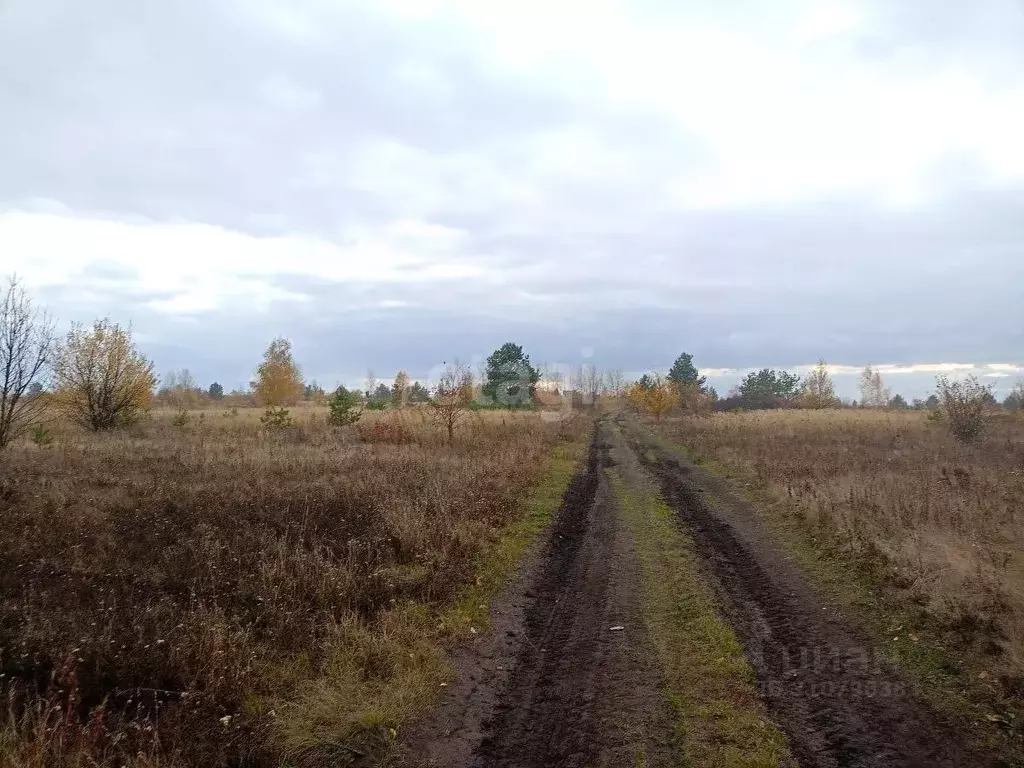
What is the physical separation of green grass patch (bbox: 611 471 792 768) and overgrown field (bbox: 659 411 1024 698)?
6.95ft

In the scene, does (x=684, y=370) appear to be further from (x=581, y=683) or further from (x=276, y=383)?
(x=581, y=683)

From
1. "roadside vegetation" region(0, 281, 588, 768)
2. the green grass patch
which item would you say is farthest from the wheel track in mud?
"roadside vegetation" region(0, 281, 588, 768)

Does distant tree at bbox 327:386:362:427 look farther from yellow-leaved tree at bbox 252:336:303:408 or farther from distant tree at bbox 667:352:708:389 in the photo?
distant tree at bbox 667:352:708:389

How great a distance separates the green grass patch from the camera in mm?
4152

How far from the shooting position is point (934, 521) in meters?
9.08

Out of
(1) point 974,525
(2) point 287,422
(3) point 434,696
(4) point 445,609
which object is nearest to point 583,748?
(3) point 434,696

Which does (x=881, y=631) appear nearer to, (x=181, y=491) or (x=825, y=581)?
(x=825, y=581)

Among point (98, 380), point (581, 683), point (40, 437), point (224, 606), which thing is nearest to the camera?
point (581, 683)

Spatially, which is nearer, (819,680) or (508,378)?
(819,680)

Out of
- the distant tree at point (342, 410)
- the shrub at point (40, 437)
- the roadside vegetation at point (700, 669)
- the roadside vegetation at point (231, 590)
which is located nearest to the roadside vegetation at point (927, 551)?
the roadside vegetation at point (700, 669)

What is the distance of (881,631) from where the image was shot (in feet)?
20.3

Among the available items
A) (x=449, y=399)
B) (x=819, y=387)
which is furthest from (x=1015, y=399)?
(x=449, y=399)

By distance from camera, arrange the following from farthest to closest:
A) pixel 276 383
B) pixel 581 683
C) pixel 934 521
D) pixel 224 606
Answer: pixel 276 383 < pixel 934 521 < pixel 224 606 < pixel 581 683

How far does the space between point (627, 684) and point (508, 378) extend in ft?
181
